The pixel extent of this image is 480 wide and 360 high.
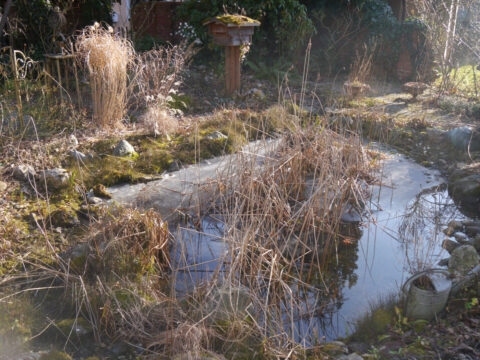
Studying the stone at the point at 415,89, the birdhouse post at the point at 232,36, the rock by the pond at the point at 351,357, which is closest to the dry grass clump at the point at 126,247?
the rock by the pond at the point at 351,357

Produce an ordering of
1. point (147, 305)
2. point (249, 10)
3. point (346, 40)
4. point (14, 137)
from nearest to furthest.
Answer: point (147, 305)
point (14, 137)
point (249, 10)
point (346, 40)

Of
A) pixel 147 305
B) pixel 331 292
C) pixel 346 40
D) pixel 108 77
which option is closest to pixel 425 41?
pixel 346 40

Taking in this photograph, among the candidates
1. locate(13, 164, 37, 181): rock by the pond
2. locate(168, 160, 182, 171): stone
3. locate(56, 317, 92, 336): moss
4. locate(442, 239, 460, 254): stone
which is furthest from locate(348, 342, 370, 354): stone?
locate(13, 164, 37, 181): rock by the pond

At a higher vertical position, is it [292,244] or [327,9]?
[327,9]

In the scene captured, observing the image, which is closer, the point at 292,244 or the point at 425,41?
the point at 292,244

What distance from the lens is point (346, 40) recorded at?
978 centimetres

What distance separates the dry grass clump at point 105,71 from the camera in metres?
5.02

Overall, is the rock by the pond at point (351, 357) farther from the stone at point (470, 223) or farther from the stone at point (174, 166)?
the stone at point (174, 166)

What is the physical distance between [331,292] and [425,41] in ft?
22.6

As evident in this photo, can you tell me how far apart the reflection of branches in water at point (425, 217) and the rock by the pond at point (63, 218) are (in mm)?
2503

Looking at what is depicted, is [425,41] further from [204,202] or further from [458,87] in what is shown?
[204,202]

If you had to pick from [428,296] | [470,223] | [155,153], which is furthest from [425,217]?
[155,153]

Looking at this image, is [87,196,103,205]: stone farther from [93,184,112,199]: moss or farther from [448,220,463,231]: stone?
[448,220,463,231]: stone

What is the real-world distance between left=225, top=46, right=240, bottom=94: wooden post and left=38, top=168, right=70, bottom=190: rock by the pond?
3565 mm
